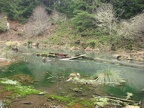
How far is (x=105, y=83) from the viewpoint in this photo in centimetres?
1855

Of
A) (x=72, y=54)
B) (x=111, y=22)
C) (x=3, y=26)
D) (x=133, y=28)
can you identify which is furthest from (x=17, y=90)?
(x=3, y=26)

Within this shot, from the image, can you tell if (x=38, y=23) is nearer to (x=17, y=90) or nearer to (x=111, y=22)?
(x=111, y=22)

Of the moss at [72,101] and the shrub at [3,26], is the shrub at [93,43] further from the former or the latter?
the moss at [72,101]

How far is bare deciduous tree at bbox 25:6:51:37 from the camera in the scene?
63.2m

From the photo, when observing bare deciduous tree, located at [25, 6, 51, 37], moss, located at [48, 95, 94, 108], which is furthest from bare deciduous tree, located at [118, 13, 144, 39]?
moss, located at [48, 95, 94, 108]

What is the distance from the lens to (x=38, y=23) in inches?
2498

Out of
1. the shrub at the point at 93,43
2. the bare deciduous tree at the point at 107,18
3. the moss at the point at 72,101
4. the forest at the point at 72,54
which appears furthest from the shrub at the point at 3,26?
the moss at the point at 72,101

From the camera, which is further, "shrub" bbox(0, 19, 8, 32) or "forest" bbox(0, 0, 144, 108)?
"shrub" bbox(0, 19, 8, 32)

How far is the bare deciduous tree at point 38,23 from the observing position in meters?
63.2

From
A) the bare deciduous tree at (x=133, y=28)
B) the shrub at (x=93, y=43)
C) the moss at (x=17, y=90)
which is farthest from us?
the shrub at (x=93, y=43)

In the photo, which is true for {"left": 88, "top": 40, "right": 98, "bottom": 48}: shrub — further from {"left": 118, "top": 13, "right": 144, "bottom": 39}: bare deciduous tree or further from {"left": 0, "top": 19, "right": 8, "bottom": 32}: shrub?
{"left": 0, "top": 19, "right": 8, "bottom": 32}: shrub

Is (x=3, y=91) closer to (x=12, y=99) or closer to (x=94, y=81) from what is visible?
(x=12, y=99)

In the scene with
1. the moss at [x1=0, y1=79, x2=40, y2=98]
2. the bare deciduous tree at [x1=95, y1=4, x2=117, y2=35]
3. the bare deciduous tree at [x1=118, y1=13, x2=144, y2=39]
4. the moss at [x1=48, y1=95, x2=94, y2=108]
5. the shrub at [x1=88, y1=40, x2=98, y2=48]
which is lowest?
the moss at [x1=48, y1=95, x2=94, y2=108]

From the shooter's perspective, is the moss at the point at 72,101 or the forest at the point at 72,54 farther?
the forest at the point at 72,54
